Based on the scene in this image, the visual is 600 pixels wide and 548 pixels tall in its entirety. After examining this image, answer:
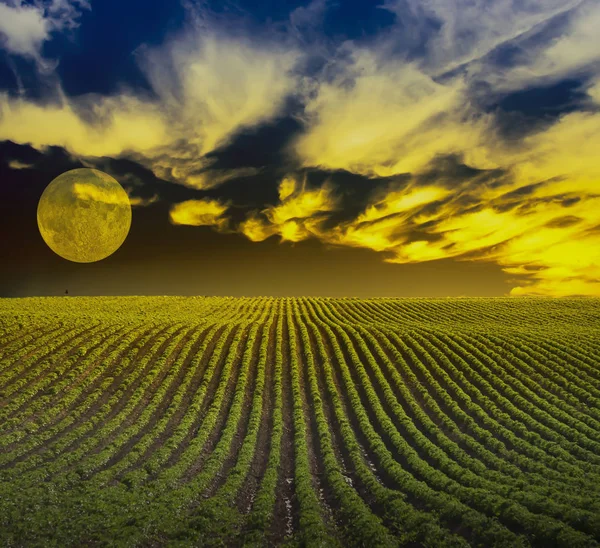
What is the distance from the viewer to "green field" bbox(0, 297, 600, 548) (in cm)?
1633

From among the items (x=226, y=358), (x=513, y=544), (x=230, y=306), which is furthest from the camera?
(x=230, y=306)

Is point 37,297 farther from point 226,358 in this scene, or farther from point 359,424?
point 359,424

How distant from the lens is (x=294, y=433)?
27.7 m

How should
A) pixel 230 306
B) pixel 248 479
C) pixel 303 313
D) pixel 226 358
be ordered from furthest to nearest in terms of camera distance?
pixel 230 306
pixel 303 313
pixel 226 358
pixel 248 479

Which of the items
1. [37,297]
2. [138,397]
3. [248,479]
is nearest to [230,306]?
[37,297]

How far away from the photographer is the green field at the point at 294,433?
16328mm

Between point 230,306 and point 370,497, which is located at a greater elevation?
point 230,306

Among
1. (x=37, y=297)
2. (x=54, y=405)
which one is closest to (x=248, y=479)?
(x=54, y=405)

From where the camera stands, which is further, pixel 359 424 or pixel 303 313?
pixel 303 313

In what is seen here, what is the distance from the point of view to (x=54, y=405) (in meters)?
31.1

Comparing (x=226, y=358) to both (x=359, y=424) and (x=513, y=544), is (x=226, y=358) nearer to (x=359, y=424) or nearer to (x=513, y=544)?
(x=359, y=424)

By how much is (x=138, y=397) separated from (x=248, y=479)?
13.6 metres

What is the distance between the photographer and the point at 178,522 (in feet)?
55.6

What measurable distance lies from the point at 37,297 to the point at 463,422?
7474 centimetres
